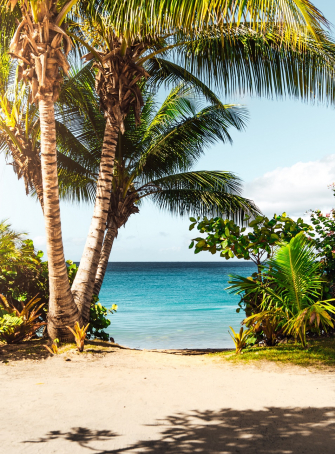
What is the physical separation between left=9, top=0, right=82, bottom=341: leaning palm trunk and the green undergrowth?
295 cm

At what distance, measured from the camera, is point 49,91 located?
6516 mm

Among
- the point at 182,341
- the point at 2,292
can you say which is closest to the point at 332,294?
the point at 2,292

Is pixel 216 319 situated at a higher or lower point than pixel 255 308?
lower

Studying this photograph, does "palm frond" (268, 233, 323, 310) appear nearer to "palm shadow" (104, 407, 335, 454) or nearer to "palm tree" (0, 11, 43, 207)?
"palm shadow" (104, 407, 335, 454)

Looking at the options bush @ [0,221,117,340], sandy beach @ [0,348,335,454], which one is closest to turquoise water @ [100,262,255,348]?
bush @ [0,221,117,340]

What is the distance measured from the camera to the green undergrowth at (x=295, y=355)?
225 inches

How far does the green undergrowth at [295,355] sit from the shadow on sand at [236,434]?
5.66 feet

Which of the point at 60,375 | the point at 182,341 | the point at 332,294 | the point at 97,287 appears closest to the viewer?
the point at 60,375

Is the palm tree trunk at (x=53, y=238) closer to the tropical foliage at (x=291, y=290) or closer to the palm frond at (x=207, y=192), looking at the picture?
the tropical foliage at (x=291, y=290)

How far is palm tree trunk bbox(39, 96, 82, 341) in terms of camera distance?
21.6 ft

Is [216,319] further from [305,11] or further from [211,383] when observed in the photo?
[305,11]

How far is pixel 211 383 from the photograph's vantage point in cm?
499

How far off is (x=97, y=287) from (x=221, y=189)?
4.32 m

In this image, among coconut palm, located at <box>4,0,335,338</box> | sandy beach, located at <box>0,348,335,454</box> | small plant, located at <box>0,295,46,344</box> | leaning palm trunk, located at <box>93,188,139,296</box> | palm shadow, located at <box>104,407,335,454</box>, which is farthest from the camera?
leaning palm trunk, located at <box>93,188,139,296</box>
